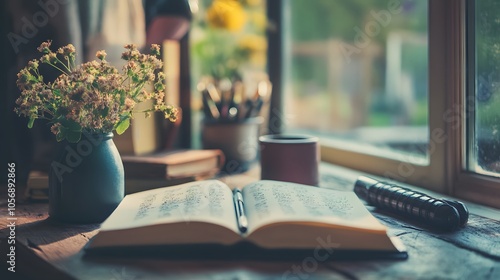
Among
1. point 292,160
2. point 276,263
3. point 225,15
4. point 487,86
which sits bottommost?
point 276,263

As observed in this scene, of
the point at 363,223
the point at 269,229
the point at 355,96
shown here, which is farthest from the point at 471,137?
the point at 355,96

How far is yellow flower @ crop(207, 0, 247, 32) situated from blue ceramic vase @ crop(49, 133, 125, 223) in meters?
0.82

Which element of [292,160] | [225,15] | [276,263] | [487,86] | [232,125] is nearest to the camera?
[276,263]

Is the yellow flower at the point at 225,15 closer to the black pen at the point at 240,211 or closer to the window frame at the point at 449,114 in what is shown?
the window frame at the point at 449,114

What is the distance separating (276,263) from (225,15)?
1.09 metres

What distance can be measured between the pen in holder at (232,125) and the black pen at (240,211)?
471 millimetres

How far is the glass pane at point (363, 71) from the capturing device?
131 inches

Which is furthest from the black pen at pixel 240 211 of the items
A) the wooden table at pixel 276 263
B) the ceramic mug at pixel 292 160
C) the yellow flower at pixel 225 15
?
the yellow flower at pixel 225 15

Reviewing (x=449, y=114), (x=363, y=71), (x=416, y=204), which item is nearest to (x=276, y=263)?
(x=416, y=204)

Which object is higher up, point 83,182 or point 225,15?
point 225,15

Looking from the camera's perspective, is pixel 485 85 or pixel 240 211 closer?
pixel 240 211

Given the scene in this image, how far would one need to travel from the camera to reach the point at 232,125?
153cm

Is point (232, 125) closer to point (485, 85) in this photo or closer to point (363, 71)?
point (485, 85)

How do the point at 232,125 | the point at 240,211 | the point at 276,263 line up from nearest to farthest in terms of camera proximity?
the point at 276,263
the point at 240,211
the point at 232,125
